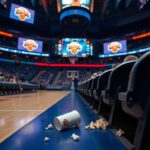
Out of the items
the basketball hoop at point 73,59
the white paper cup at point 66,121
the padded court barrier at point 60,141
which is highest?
the basketball hoop at point 73,59

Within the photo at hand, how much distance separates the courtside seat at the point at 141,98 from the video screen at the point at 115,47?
30543 millimetres

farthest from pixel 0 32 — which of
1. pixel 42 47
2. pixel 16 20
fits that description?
pixel 42 47

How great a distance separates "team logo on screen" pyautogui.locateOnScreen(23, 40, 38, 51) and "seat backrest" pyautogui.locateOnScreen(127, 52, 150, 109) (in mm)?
31196

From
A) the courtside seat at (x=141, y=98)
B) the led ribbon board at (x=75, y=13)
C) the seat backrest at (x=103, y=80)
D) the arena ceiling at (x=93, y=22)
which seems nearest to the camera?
the courtside seat at (x=141, y=98)

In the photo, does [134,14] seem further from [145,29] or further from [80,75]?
[80,75]

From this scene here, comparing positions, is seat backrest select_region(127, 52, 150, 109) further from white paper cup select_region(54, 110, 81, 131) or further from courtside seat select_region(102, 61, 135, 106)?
white paper cup select_region(54, 110, 81, 131)

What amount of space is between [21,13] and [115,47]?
13938 millimetres

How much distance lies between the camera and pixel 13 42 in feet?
109

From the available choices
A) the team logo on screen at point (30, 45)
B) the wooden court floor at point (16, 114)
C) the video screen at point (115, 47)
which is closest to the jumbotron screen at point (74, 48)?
the video screen at point (115, 47)

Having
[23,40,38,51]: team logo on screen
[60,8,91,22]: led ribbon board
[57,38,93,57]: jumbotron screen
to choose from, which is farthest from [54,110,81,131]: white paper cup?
[23,40,38,51]: team logo on screen

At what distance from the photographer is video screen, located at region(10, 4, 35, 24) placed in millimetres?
29203

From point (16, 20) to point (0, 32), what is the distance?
2.84 m

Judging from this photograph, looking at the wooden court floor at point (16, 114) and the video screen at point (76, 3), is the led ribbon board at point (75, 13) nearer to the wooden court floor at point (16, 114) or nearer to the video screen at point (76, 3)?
the video screen at point (76, 3)

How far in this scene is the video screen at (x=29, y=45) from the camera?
102 feet
